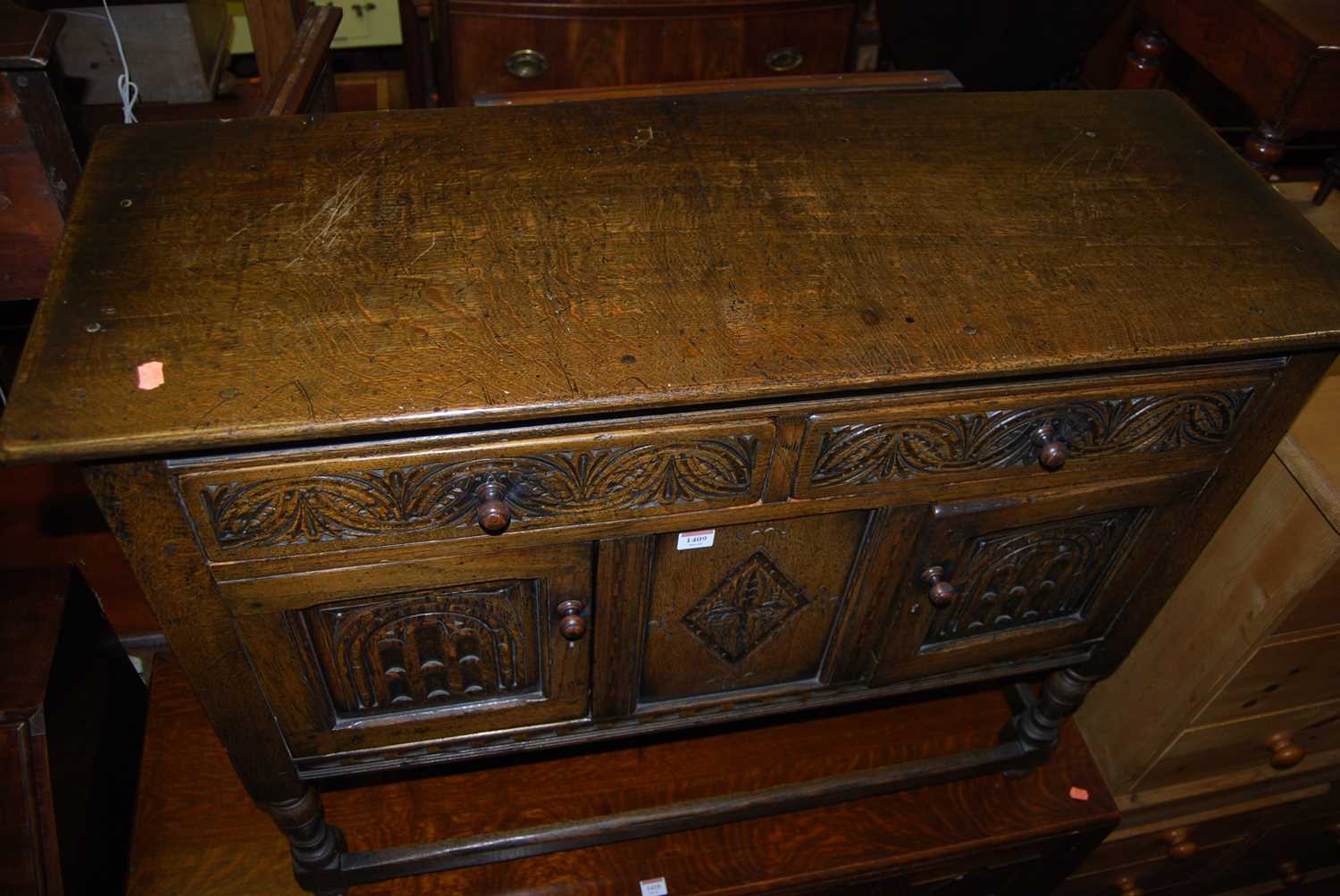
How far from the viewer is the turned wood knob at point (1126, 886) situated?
73.3 inches

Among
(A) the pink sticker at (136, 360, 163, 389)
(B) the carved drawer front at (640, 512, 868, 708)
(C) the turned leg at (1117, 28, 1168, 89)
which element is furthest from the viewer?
(C) the turned leg at (1117, 28, 1168, 89)

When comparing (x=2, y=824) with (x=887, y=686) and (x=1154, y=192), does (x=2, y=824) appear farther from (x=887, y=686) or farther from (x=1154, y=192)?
(x=1154, y=192)

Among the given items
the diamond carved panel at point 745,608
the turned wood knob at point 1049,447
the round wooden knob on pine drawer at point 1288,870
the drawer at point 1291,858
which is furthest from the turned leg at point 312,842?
the round wooden knob on pine drawer at point 1288,870

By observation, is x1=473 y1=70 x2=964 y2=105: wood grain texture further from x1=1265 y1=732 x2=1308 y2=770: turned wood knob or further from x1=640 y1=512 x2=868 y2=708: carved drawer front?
x1=1265 y1=732 x2=1308 y2=770: turned wood knob

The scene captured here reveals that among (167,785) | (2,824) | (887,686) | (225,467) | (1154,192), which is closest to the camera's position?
(225,467)

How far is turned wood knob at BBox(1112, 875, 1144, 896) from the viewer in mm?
1862

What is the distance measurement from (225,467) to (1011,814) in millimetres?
1270

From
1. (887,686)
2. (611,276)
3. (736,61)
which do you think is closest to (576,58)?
(736,61)

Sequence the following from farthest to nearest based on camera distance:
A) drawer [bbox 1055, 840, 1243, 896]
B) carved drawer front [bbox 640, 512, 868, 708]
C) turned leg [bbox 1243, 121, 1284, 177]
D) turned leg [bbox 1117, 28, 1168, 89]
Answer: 1. turned leg [bbox 1117, 28, 1168, 89]
2. drawer [bbox 1055, 840, 1243, 896]
3. turned leg [bbox 1243, 121, 1284, 177]
4. carved drawer front [bbox 640, 512, 868, 708]

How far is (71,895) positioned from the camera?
4.42ft

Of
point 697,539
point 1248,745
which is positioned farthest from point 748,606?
point 1248,745

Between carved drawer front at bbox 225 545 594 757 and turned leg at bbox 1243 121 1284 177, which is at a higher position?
turned leg at bbox 1243 121 1284 177

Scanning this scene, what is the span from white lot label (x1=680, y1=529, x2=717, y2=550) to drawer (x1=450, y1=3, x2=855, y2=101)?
4.27 ft

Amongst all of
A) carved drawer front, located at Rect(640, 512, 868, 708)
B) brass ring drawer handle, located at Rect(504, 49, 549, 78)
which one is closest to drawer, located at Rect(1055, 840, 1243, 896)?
carved drawer front, located at Rect(640, 512, 868, 708)
